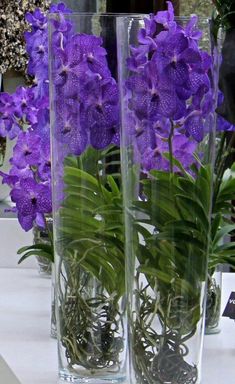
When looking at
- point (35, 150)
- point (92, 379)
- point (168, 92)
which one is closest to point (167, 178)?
point (168, 92)

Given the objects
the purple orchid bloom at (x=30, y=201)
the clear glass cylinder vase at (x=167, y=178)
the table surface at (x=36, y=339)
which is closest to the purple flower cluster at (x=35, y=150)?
the purple orchid bloom at (x=30, y=201)

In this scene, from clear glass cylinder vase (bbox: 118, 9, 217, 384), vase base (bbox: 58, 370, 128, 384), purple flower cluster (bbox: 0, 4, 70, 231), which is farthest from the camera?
purple flower cluster (bbox: 0, 4, 70, 231)

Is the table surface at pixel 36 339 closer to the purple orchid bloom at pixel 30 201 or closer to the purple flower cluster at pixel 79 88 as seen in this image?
the purple orchid bloom at pixel 30 201

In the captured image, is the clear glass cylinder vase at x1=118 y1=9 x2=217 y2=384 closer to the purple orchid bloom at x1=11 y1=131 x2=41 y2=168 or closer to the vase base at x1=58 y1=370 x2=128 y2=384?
the vase base at x1=58 y1=370 x2=128 y2=384

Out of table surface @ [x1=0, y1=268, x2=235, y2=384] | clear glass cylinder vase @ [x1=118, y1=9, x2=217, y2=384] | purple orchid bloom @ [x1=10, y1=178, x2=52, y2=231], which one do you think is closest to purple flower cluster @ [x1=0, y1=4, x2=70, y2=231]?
purple orchid bloom @ [x1=10, y1=178, x2=52, y2=231]

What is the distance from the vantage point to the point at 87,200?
1.01 meters

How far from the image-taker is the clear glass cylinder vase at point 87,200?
3.31 ft

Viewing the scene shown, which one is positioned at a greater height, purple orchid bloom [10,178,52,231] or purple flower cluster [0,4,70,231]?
purple flower cluster [0,4,70,231]

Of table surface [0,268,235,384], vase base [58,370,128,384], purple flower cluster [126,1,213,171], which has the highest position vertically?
purple flower cluster [126,1,213,171]

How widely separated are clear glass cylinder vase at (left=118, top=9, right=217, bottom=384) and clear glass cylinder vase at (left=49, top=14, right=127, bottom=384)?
0.06 meters

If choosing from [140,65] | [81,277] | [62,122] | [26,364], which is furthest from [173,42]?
[26,364]

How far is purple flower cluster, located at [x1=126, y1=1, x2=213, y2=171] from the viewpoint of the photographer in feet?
3.05

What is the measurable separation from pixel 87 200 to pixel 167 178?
12 centimetres

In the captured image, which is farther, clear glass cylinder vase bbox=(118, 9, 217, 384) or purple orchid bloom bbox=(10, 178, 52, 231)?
purple orchid bloom bbox=(10, 178, 52, 231)
